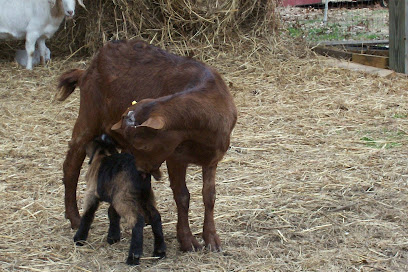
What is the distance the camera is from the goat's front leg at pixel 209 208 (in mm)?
4172

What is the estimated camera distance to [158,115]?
3.65m

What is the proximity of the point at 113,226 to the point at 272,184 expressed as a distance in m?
1.71

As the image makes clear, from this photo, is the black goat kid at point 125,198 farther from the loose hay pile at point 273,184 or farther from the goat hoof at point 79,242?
the loose hay pile at point 273,184

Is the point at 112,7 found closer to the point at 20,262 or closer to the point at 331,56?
the point at 331,56

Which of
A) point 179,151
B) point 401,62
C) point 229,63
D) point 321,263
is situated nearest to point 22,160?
point 179,151

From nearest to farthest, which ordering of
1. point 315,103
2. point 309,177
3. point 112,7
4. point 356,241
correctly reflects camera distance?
point 356,241, point 309,177, point 315,103, point 112,7

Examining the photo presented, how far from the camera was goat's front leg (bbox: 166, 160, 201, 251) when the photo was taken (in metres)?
4.16

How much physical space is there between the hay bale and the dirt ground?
135 cm

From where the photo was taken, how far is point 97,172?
416cm

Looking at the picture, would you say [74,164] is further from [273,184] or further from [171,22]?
[171,22]

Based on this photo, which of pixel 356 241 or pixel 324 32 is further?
pixel 324 32

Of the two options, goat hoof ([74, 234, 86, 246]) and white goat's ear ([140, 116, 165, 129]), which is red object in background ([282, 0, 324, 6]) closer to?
goat hoof ([74, 234, 86, 246])

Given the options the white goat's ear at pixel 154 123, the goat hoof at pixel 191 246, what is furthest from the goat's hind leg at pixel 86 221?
the white goat's ear at pixel 154 123

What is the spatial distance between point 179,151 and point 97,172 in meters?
0.61
